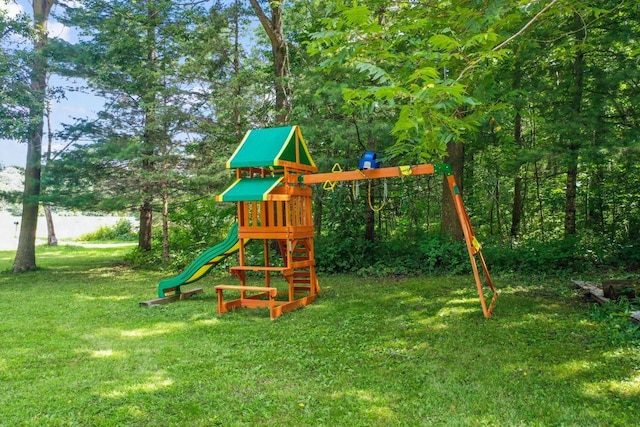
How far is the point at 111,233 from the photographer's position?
888 inches

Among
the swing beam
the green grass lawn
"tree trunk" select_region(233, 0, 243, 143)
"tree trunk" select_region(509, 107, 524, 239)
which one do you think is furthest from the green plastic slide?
"tree trunk" select_region(509, 107, 524, 239)

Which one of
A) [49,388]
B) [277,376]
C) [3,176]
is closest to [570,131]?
[277,376]

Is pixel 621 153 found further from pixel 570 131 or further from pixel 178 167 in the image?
pixel 178 167

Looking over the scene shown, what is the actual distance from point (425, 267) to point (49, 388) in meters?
6.45

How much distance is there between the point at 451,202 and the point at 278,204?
12.5 ft

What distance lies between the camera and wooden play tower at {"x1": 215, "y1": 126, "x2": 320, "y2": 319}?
18.9ft

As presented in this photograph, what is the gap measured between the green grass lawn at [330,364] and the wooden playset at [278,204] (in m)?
0.46

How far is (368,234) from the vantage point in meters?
9.27

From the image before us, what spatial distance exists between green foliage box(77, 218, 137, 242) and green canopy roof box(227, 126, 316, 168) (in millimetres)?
17974

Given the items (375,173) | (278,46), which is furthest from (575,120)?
(278,46)

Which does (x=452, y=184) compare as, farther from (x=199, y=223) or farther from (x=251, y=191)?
(x=199, y=223)

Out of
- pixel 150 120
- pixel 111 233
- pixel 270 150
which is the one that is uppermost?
pixel 150 120

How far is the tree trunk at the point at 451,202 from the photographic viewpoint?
8.09 metres

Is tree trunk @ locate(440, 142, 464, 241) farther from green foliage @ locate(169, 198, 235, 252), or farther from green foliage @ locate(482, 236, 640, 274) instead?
green foliage @ locate(169, 198, 235, 252)
